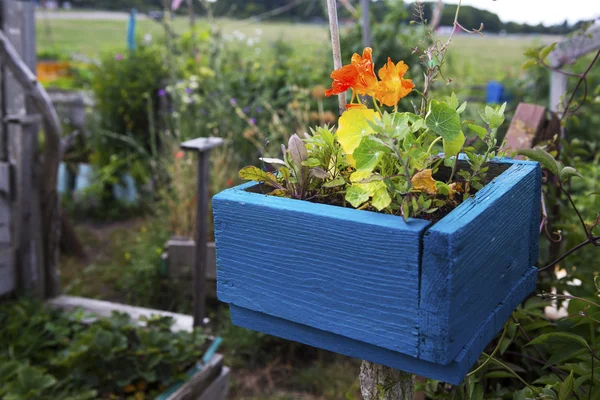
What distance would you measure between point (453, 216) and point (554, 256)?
99cm

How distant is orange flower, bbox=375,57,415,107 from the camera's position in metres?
0.75

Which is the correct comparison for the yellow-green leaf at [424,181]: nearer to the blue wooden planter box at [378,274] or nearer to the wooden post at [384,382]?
the blue wooden planter box at [378,274]

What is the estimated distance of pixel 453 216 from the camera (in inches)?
25.5

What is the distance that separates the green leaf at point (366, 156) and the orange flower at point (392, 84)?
0.10 m

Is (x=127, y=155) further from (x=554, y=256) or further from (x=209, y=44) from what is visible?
(x=554, y=256)

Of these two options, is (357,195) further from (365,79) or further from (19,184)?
(19,184)

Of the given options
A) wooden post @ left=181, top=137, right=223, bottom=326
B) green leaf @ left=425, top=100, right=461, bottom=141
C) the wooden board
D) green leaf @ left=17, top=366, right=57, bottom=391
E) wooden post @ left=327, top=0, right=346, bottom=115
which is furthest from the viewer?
the wooden board

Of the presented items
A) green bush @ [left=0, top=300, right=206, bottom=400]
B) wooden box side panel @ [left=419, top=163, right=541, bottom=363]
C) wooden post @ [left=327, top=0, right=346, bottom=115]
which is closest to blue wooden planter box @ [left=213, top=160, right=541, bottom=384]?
wooden box side panel @ [left=419, top=163, right=541, bottom=363]

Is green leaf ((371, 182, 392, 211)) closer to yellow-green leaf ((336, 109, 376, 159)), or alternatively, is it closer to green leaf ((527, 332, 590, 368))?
yellow-green leaf ((336, 109, 376, 159))

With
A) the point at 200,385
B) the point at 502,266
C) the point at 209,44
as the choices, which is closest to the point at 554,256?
the point at 502,266

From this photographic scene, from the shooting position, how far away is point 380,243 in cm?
65

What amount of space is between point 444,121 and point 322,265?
25 centimetres

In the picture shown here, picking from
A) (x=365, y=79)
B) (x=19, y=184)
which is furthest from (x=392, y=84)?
(x=19, y=184)

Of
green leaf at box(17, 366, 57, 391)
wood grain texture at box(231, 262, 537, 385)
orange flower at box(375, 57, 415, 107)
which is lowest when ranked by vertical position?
green leaf at box(17, 366, 57, 391)
